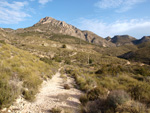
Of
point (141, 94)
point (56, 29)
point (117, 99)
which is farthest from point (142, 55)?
point (56, 29)

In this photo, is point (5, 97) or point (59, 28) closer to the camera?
point (5, 97)

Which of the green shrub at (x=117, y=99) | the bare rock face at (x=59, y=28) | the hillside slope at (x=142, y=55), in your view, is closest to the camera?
the green shrub at (x=117, y=99)

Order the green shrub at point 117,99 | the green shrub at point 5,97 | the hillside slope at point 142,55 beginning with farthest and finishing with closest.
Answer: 1. the hillside slope at point 142,55
2. the green shrub at point 5,97
3. the green shrub at point 117,99

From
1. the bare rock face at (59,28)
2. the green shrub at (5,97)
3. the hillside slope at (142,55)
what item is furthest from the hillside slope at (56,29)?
the green shrub at (5,97)

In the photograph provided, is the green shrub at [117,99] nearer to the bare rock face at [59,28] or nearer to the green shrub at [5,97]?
the green shrub at [5,97]

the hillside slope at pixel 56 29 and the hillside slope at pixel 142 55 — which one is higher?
the hillside slope at pixel 56 29

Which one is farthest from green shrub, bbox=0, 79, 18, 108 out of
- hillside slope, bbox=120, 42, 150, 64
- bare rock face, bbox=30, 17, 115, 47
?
bare rock face, bbox=30, 17, 115, 47

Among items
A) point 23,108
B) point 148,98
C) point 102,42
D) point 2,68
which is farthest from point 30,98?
point 102,42

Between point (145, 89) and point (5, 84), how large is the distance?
723cm

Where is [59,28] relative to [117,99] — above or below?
above

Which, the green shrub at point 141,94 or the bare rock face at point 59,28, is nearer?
the green shrub at point 141,94

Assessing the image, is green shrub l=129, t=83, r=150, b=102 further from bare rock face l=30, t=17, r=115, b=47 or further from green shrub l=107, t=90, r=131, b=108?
bare rock face l=30, t=17, r=115, b=47

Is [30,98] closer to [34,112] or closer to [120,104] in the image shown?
[34,112]

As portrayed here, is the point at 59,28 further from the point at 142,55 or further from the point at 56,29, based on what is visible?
the point at 142,55
